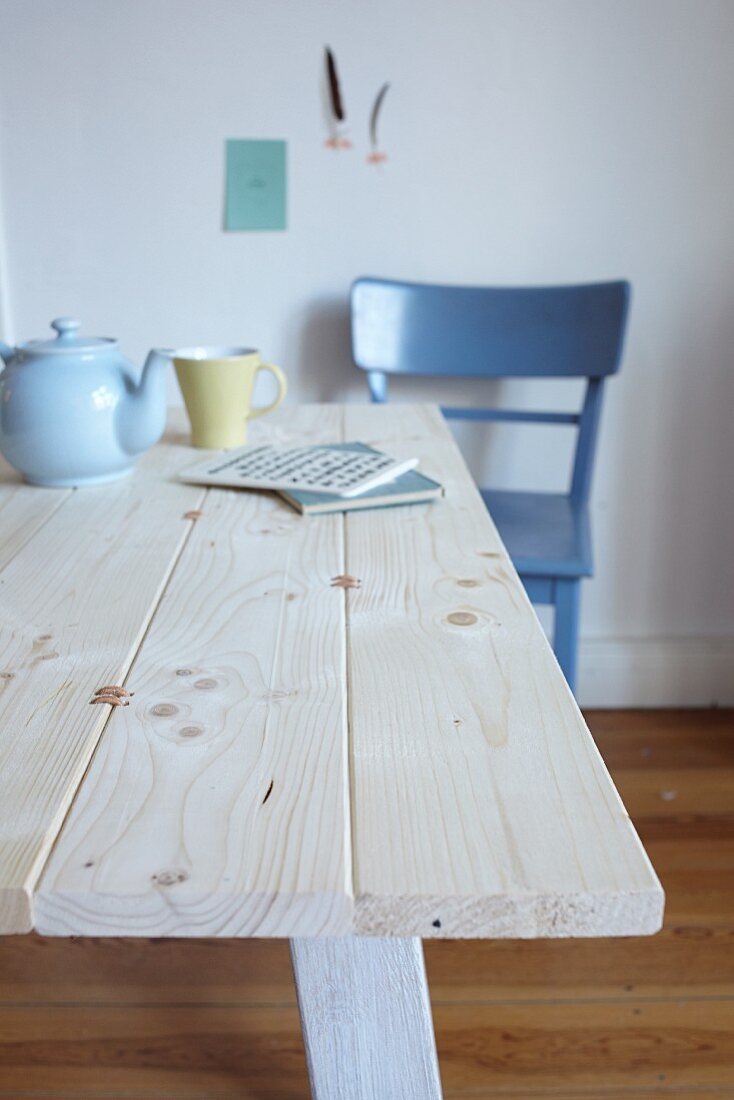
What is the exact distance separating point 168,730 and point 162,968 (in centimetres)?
92

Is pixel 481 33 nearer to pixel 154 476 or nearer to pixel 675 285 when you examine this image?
pixel 675 285

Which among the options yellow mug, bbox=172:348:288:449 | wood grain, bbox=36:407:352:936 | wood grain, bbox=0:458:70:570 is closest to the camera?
wood grain, bbox=36:407:352:936

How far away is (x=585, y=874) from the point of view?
0.45 meters

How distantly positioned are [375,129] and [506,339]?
1.37 ft

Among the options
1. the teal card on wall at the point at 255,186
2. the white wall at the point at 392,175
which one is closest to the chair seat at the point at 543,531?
the white wall at the point at 392,175

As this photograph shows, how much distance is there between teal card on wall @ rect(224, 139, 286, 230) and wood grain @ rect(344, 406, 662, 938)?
122 centimetres

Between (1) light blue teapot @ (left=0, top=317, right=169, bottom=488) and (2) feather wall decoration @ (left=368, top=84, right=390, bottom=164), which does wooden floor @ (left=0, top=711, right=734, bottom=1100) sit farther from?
(2) feather wall decoration @ (left=368, top=84, right=390, bottom=164)

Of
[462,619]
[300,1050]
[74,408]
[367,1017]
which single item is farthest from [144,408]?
[300,1050]

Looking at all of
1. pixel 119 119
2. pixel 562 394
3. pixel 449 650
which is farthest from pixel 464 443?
pixel 449 650

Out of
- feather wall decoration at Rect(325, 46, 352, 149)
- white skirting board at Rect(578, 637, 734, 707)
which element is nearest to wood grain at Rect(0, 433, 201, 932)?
feather wall decoration at Rect(325, 46, 352, 149)

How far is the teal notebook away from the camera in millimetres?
972

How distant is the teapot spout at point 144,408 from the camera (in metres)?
1.05

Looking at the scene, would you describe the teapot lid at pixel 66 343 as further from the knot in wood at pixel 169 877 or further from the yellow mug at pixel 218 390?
the knot in wood at pixel 169 877

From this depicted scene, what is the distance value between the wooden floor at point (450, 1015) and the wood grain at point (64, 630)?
64 cm
